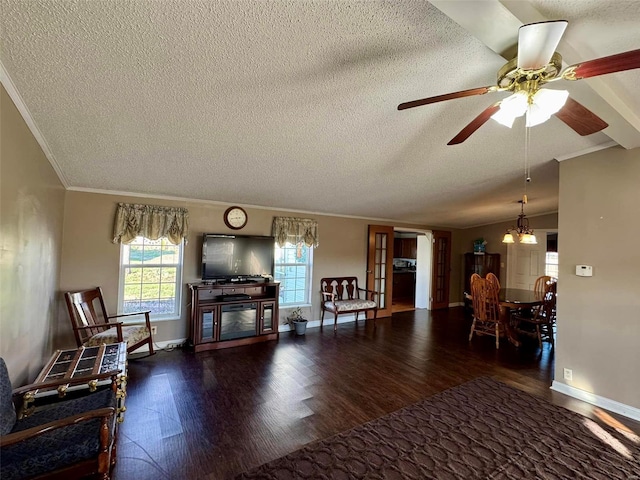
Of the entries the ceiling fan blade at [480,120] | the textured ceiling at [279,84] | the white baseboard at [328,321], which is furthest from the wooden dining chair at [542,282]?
the ceiling fan blade at [480,120]

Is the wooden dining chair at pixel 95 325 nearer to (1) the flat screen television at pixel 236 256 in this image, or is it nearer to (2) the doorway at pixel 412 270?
(1) the flat screen television at pixel 236 256

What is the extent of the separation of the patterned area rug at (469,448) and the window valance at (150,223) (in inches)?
122

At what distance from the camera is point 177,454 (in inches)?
75.7

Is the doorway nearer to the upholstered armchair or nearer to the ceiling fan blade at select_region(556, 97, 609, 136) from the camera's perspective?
the ceiling fan blade at select_region(556, 97, 609, 136)

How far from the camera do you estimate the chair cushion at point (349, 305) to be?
4988mm

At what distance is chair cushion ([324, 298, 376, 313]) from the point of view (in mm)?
4988

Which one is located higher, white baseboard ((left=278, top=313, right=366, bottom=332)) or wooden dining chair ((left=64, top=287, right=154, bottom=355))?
wooden dining chair ((left=64, top=287, right=154, bottom=355))

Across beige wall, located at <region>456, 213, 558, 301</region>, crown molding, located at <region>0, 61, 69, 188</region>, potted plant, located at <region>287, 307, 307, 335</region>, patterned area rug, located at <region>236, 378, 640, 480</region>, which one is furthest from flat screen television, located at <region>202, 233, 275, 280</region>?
beige wall, located at <region>456, 213, 558, 301</region>

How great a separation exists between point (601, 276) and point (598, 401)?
4.01 feet

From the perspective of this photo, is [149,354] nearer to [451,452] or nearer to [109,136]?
[109,136]

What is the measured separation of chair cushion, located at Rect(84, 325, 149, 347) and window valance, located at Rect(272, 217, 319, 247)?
229cm

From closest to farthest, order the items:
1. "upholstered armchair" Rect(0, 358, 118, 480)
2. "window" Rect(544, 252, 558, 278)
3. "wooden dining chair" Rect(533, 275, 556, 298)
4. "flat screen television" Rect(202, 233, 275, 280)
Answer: "upholstered armchair" Rect(0, 358, 118, 480)
"flat screen television" Rect(202, 233, 275, 280)
"wooden dining chair" Rect(533, 275, 556, 298)
"window" Rect(544, 252, 558, 278)

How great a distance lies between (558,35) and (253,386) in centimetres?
336

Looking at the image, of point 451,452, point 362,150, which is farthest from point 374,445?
point 362,150
